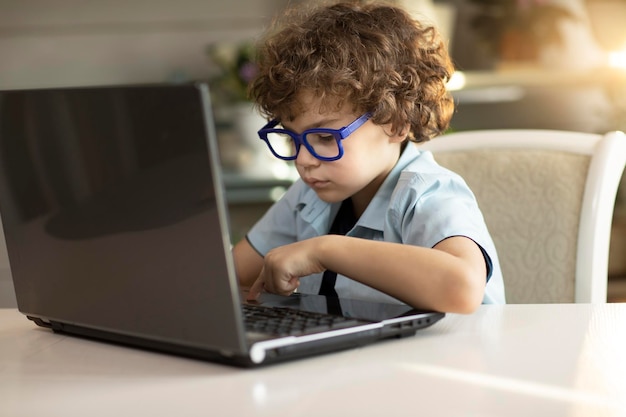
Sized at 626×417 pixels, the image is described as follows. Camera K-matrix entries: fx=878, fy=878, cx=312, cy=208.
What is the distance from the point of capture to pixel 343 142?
118cm

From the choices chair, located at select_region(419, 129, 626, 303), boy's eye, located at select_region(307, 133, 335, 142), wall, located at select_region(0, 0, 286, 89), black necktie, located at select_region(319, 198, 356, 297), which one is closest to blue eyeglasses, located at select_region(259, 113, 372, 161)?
boy's eye, located at select_region(307, 133, 335, 142)

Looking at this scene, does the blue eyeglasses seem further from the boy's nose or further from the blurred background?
the blurred background

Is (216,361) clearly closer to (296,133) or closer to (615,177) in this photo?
(296,133)

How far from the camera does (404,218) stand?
1.15 m

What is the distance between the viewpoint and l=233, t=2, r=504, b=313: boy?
38.6 inches

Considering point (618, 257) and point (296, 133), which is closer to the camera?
point (296, 133)

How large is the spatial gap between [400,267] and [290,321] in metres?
0.16

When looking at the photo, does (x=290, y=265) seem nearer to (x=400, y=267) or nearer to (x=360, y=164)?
(x=400, y=267)

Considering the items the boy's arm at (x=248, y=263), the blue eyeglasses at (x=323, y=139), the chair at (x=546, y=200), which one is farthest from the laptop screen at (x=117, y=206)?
the chair at (x=546, y=200)

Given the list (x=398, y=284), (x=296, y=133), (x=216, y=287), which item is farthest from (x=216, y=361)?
(x=296, y=133)

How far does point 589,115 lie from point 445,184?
7.88ft

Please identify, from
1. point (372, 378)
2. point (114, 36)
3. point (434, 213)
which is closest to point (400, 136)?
point (434, 213)

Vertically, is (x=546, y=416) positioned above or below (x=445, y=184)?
below

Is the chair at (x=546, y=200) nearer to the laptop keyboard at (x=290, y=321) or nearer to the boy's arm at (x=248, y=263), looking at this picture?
the boy's arm at (x=248, y=263)
